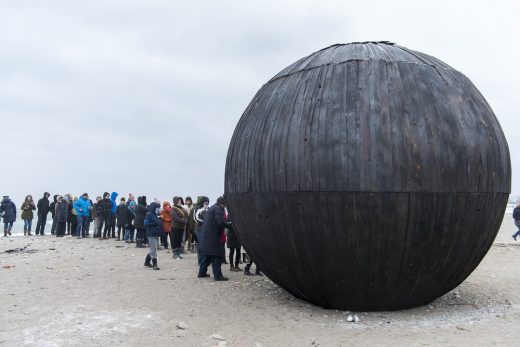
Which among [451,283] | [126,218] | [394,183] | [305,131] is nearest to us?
[394,183]

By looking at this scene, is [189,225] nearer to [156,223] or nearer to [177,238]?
[177,238]

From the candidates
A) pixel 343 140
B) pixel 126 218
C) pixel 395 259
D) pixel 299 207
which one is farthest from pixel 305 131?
pixel 126 218

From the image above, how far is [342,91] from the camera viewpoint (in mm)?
6281

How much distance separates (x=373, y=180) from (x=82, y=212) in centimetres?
1625

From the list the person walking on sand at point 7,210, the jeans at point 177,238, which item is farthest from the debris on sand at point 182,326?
the person walking on sand at point 7,210

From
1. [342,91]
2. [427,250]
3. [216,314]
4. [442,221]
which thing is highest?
[342,91]

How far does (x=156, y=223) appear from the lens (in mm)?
11195

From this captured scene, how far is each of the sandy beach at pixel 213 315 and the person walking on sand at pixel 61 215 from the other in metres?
9.38

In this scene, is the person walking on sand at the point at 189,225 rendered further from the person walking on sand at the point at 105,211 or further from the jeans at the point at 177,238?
the person walking on sand at the point at 105,211

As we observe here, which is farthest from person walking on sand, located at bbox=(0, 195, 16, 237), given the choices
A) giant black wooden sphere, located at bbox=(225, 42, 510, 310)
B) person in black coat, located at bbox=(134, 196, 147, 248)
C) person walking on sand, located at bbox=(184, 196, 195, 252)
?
giant black wooden sphere, located at bbox=(225, 42, 510, 310)

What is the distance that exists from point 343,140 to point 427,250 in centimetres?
177

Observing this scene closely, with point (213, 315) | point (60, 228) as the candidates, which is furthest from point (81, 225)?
point (213, 315)

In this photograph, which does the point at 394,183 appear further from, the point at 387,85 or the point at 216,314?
the point at 216,314

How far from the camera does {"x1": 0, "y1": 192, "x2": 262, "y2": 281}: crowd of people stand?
9797mm
